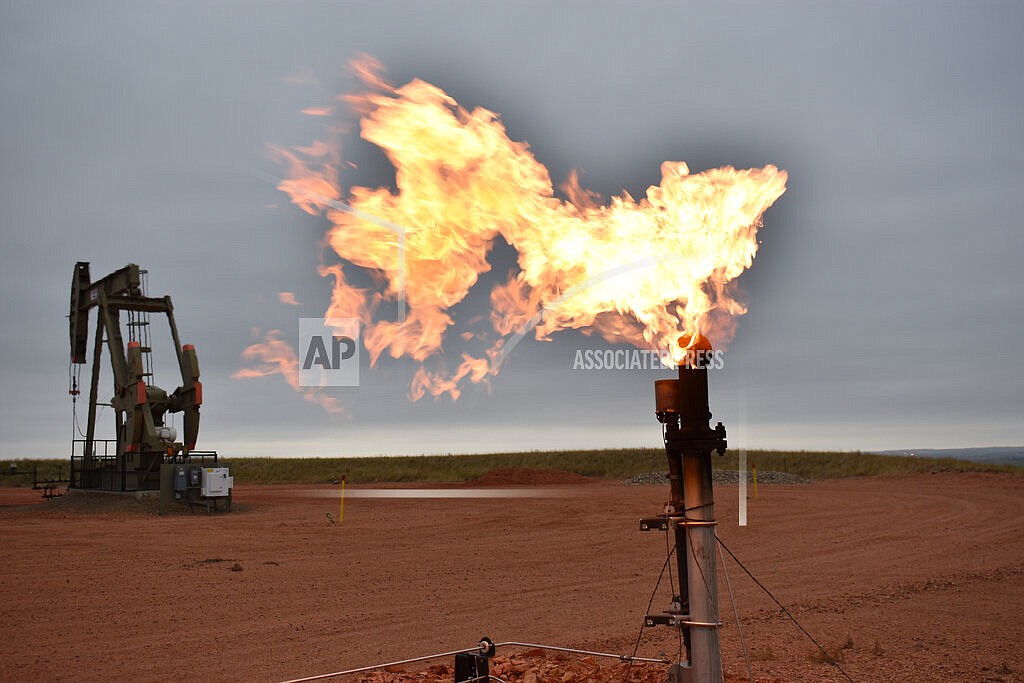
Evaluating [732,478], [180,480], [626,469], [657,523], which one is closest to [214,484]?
[180,480]

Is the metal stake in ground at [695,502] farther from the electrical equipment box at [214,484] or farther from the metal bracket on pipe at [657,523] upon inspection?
the electrical equipment box at [214,484]

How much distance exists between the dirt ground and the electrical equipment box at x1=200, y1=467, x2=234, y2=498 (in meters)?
0.97

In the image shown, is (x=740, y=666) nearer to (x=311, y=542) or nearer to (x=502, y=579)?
(x=502, y=579)

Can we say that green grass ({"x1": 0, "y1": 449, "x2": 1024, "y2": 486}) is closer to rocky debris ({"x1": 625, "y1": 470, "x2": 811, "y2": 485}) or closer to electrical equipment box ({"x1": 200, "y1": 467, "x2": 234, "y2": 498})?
rocky debris ({"x1": 625, "y1": 470, "x2": 811, "y2": 485})

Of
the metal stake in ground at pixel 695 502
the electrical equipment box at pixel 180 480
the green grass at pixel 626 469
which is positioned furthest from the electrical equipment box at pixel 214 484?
the green grass at pixel 626 469

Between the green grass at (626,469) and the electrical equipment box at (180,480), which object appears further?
the green grass at (626,469)

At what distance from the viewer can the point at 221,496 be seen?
33.6 meters

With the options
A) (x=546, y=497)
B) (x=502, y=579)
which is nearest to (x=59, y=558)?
(x=502, y=579)

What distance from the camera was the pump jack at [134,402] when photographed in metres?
35.0

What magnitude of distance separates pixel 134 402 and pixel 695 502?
3328 centimetres

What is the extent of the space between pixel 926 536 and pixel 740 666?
16732 millimetres

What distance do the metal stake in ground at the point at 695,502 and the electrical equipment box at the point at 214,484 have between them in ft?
95.4

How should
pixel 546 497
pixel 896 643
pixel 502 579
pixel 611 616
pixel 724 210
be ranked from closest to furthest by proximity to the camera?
pixel 724 210 → pixel 896 643 → pixel 611 616 → pixel 502 579 → pixel 546 497

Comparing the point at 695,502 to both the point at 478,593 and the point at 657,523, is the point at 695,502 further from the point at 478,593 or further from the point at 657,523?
the point at 478,593
